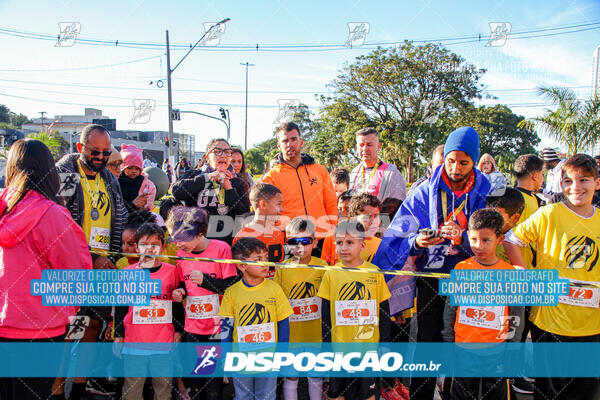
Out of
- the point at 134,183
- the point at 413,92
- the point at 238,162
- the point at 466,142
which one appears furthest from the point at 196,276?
the point at 413,92

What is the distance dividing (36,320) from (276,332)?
4.39 feet

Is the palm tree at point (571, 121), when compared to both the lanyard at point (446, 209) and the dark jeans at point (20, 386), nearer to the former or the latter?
the lanyard at point (446, 209)

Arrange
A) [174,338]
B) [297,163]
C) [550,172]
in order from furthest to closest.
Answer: [550,172]
[297,163]
[174,338]

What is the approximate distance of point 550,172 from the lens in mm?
5523

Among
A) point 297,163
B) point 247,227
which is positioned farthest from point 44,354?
point 297,163

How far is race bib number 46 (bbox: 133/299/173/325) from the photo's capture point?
259 cm

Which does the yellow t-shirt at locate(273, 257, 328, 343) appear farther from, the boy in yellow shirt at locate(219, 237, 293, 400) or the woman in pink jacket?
the woman in pink jacket

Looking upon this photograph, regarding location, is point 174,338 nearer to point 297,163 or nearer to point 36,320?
point 36,320

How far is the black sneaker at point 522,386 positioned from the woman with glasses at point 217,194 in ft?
8.75

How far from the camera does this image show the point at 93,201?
287 centimetres

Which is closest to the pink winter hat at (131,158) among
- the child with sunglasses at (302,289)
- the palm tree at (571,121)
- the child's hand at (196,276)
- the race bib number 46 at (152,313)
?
the race bib number 46 at (152,313)

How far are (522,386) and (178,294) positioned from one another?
2.83 metres

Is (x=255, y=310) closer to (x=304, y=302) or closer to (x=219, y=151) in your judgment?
(x=304, y=302)

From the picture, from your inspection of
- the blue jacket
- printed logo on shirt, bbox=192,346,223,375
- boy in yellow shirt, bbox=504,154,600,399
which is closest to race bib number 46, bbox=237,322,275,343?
printed logo on shirt, bbox=192,346,223,375
